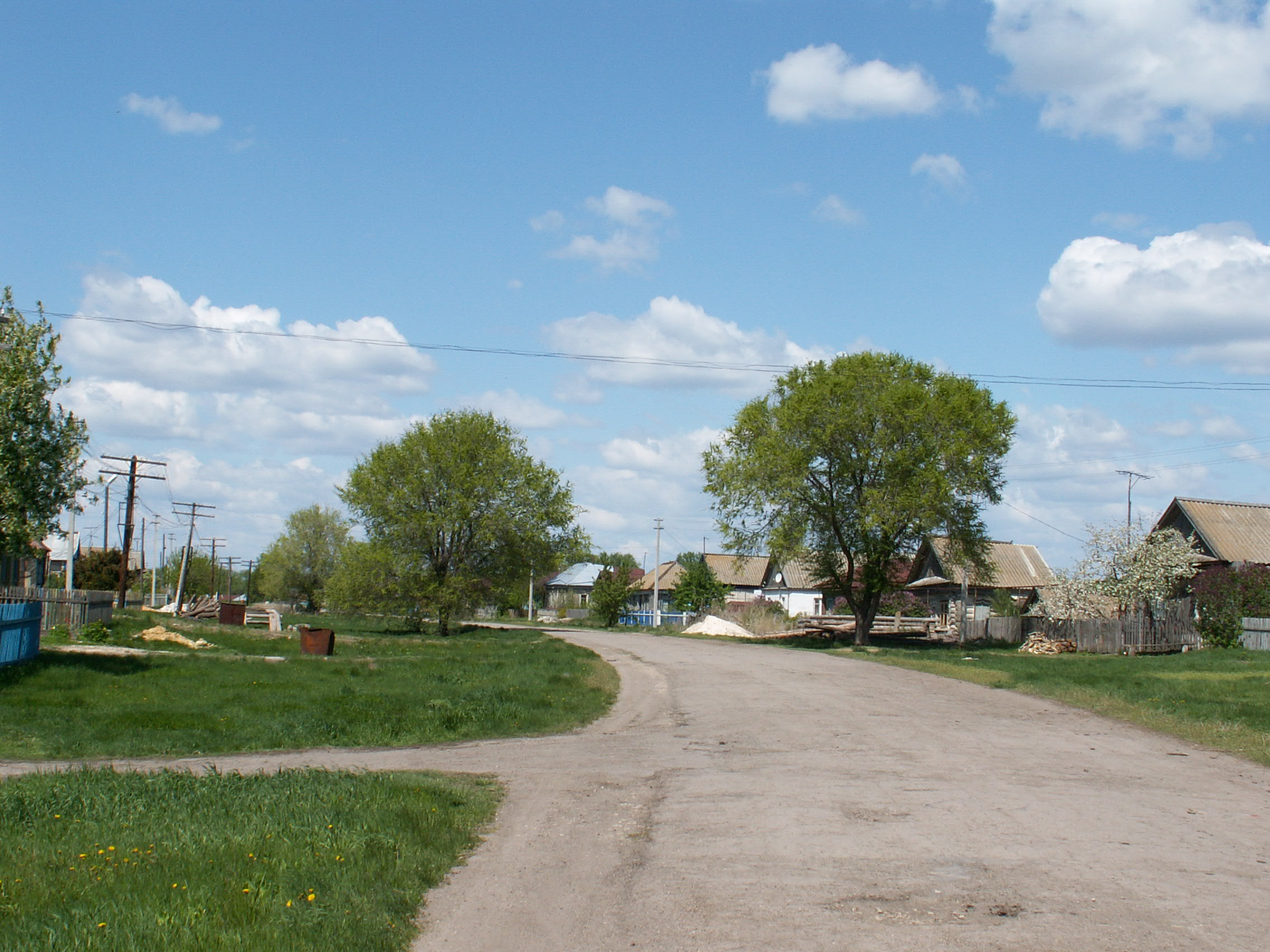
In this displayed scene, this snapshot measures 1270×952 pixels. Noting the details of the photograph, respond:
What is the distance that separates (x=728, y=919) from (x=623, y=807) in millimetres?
3631

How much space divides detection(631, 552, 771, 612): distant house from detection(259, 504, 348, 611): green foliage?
28.7 metres

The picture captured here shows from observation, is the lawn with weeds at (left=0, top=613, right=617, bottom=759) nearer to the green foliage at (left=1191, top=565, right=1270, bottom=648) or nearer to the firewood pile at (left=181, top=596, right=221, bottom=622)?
the green foliage at (left=1191, top=565, right=1270, bottom=648)

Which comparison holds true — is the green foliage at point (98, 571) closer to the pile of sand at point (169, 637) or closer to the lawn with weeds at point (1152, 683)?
the pile of sand at point (169, 637)

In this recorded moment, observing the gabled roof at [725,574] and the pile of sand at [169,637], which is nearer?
the pile of sand at [169,637]

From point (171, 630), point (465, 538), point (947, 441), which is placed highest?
point (947, 441)

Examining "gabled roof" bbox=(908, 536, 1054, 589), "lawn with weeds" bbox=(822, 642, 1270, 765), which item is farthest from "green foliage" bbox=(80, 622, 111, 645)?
"gabled roof" bbox=(908, 536, 1054, 589)

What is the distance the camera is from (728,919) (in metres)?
6.10

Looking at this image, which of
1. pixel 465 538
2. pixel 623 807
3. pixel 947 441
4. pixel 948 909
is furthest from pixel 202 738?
pixel 465 538

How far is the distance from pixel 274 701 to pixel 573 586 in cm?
10060

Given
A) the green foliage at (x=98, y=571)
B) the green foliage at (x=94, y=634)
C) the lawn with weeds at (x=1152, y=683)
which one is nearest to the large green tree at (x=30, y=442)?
the green foliage at (x=94, y=634)

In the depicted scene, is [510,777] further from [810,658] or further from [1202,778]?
[810,658]

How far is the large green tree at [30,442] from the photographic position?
2230 centimetres

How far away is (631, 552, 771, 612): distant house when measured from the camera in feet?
305

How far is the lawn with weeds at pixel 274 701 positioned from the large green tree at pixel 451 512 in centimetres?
1792
